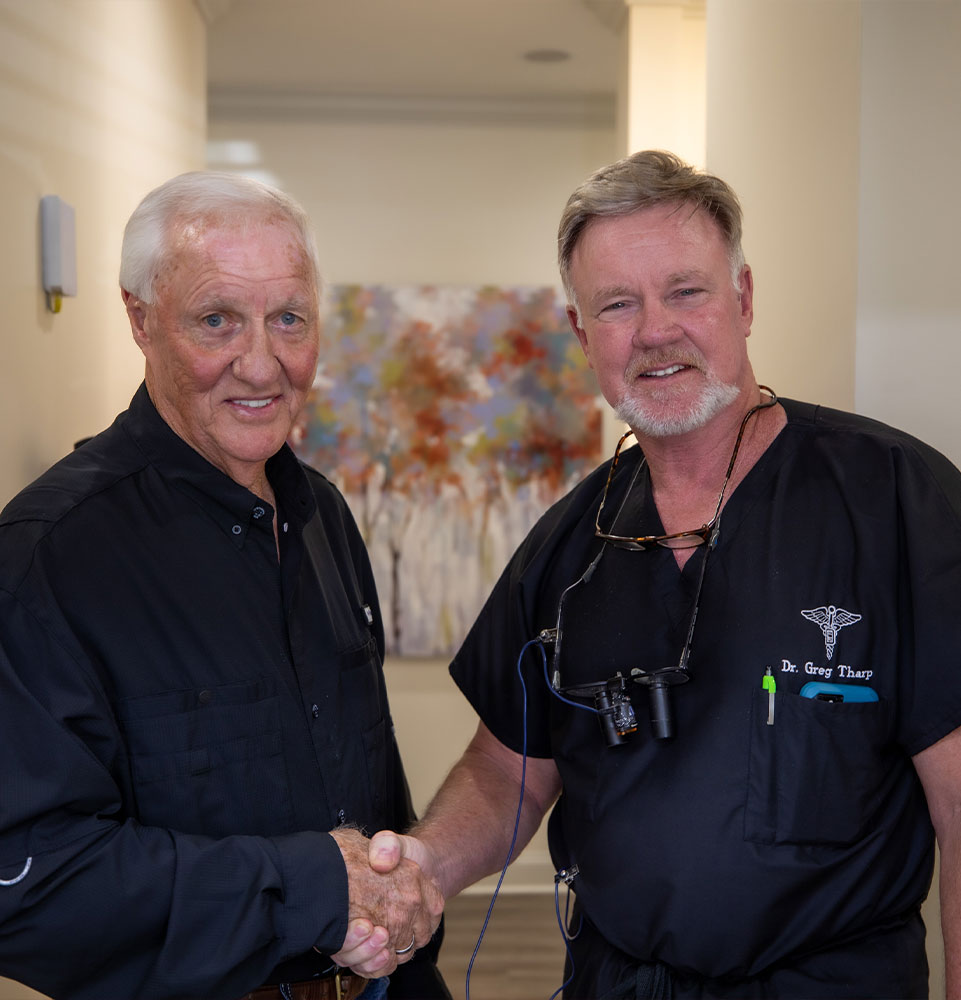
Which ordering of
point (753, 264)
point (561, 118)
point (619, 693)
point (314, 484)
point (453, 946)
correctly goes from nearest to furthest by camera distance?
point (619, 693) < point (314, 484) < point (753, 264) < point (453, 946) < point (561, 118)

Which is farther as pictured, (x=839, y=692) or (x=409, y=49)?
(x=409, y=49)

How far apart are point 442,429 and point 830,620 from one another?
11.3 ft

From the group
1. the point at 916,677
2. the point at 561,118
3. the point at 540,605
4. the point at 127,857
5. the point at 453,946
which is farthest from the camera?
the point at 561,118

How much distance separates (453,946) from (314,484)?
9.18 ft

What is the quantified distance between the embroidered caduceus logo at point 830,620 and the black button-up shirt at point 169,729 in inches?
27.3

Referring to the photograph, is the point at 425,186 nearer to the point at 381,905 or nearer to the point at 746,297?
the point at 746,297

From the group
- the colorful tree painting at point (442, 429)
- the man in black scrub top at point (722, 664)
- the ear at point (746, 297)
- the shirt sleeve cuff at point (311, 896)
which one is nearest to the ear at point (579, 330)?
the man in black scrub top at point (722, 664)

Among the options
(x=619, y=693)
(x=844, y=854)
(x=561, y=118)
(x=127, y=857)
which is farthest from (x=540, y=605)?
(x=561, y=118)

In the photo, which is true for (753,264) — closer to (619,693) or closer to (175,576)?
(619,693)

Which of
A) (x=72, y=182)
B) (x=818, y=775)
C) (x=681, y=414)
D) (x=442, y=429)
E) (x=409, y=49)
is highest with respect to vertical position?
(x=409, y=49)

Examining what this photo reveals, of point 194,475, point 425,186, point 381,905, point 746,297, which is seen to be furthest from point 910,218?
point 425,186

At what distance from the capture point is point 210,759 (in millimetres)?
1472

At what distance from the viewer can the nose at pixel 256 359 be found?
1560mm

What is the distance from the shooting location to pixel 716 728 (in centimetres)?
152
